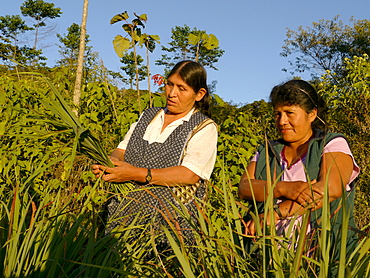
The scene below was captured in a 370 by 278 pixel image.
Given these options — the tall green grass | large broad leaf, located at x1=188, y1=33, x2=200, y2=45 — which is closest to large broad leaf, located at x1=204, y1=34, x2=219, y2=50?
large broad leaf, located at x1=188, y1=33, x2=200, y2=45

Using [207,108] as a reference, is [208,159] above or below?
below

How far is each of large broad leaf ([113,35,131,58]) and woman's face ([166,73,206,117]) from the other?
2322mm

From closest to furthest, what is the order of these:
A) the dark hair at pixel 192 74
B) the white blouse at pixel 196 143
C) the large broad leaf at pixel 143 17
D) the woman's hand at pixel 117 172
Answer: the woman's hand at pixel 117 172
the white blouse at pixel 196 143
the dark hair at pixel 192 74
the large broad leaf at pixel 143 17

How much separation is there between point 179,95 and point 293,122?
2.53ft

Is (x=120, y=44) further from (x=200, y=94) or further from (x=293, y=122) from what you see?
(x=293, y=122)

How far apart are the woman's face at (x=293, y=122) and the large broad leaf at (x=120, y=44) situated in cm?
302

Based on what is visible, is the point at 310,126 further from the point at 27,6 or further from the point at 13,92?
the point at 27,6

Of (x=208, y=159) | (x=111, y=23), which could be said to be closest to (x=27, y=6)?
(x=111, y=23)

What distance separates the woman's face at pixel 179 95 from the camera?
268 centimetres

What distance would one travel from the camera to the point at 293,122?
212 centimetres

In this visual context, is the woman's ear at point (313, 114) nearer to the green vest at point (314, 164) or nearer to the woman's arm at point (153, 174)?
the green vest at point (314, 164)

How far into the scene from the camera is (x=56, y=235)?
1853mm

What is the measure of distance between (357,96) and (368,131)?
1.62 ft

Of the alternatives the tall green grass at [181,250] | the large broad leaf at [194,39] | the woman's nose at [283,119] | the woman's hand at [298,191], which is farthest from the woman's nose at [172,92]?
the large broad leaf at [194,39]
